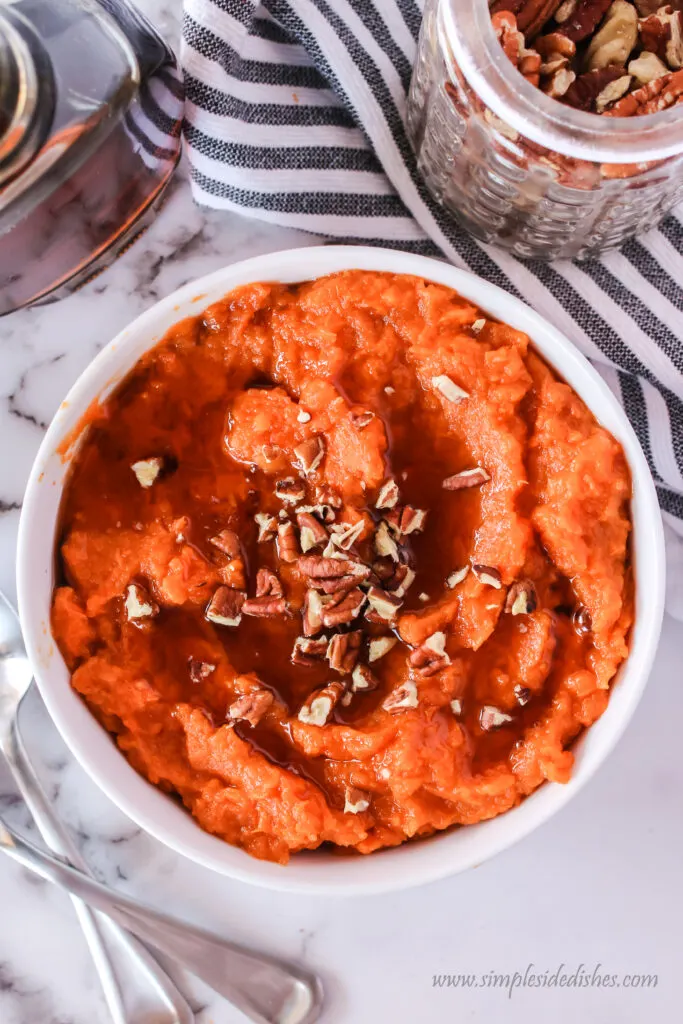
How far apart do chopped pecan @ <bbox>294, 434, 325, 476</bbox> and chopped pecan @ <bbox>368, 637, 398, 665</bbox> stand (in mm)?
375


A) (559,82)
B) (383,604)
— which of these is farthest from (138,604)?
(559,82)

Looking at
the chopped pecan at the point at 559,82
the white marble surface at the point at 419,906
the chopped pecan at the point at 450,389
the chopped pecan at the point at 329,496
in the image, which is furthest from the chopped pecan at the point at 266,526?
the chopped pecan at the point at 559,82

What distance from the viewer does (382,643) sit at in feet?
6.44

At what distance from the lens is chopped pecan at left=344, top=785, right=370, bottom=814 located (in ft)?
6.17

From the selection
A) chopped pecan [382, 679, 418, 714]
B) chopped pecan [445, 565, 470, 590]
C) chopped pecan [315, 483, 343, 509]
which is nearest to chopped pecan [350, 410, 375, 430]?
chopped pecan [315, 483, 343, 509]

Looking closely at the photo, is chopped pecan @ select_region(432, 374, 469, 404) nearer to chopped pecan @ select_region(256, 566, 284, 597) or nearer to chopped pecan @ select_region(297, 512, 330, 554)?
chopped pecan @ select_region(297, 512, 330, 554)

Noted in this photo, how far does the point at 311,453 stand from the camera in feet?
6.24

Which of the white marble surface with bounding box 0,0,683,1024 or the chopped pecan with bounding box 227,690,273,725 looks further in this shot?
the white marble surface with bounding box 0,0,683,1024

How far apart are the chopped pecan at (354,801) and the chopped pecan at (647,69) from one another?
1475 millimetres

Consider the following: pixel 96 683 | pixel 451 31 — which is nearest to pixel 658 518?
pixel 451 31

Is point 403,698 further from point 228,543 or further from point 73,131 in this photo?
point 73,131

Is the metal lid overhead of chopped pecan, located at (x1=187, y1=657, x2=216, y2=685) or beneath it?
overhead

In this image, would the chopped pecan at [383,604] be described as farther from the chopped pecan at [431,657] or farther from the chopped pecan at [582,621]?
the chopped pecan at [582,621]

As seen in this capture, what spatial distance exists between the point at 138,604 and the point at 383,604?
1.59ft
